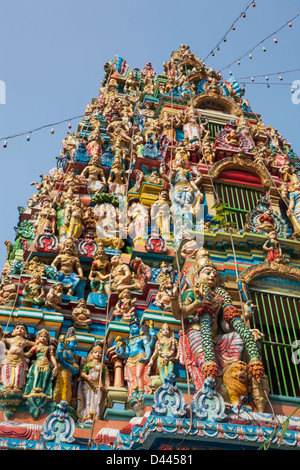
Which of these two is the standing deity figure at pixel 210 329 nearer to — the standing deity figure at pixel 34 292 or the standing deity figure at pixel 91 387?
the standing deity figure at pixel 91 387

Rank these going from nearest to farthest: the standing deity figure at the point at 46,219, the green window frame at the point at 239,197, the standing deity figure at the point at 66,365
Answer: the standing deity figure at the point at 66,365, the standing deity figure at the point at 46,219, the green window frame at the point at 239,197

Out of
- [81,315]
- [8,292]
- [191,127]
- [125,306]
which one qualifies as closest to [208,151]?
[191,127]

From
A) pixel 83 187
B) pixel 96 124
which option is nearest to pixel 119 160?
pixel 83 187

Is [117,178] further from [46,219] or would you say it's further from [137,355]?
[137,355]

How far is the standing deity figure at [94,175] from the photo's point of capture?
1816 centimetres

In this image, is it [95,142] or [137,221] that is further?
[95,142]

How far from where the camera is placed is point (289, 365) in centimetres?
1185

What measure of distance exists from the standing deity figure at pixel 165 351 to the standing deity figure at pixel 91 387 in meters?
1.15

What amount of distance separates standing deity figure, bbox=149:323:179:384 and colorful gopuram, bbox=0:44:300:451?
0.03 metres

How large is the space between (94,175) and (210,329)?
353 inches

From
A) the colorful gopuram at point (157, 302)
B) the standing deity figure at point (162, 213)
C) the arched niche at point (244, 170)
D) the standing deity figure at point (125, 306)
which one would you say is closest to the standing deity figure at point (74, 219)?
the colorful gopuram at point (157, 302)

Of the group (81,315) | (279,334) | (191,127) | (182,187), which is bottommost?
(279,334)

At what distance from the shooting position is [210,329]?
11.1 meters
